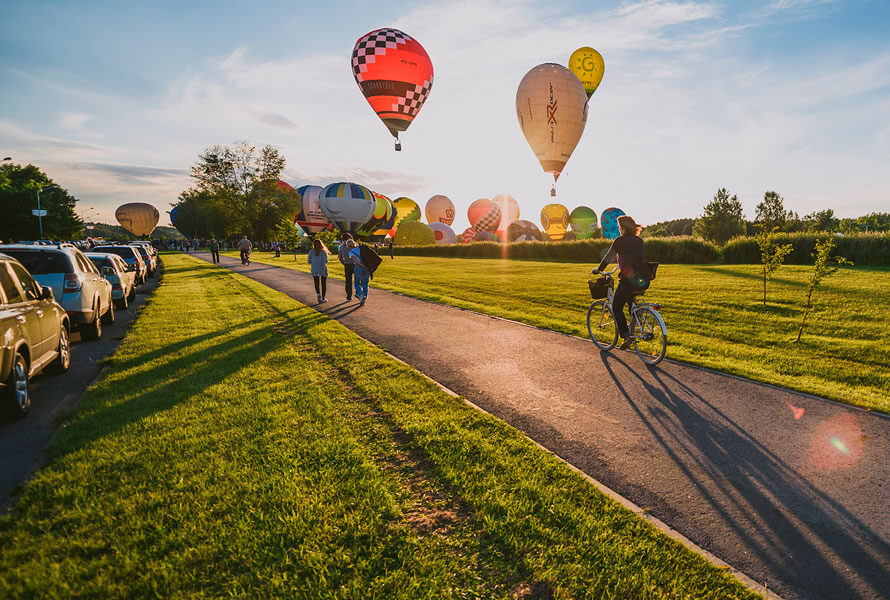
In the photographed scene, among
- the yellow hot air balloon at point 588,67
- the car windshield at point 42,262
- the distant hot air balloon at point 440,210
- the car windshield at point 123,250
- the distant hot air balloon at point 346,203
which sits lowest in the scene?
the car windshield at point 42,262

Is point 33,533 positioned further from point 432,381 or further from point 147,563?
point 432,381

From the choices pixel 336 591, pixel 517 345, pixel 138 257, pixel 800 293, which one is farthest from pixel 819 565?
pixel 138 257

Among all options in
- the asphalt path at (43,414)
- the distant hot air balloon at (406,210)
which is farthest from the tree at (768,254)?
the distant hot air balloon at (406,210)

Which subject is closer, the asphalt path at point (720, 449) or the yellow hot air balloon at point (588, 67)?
the asphalt path at point (720, 449)

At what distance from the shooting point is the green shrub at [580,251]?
28.7 metres

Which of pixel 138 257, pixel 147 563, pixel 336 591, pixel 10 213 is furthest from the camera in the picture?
pixel 10 213

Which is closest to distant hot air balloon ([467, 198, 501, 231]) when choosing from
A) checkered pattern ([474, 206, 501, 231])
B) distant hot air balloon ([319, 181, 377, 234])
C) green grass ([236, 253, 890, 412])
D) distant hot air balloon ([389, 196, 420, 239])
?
checkered pattern ([474, 206, 501, 231])

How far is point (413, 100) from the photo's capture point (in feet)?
97.2

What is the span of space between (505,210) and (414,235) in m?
21.0

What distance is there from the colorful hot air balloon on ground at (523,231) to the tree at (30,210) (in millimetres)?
68806

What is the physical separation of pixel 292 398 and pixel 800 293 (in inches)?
604

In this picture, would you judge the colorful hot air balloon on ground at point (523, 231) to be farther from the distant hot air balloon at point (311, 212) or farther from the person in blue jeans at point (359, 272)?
the person in blue jeans at point (359, 272)

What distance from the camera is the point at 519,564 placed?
2.65m

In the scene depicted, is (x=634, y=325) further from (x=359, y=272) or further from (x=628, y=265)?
(x=359, y=272)
